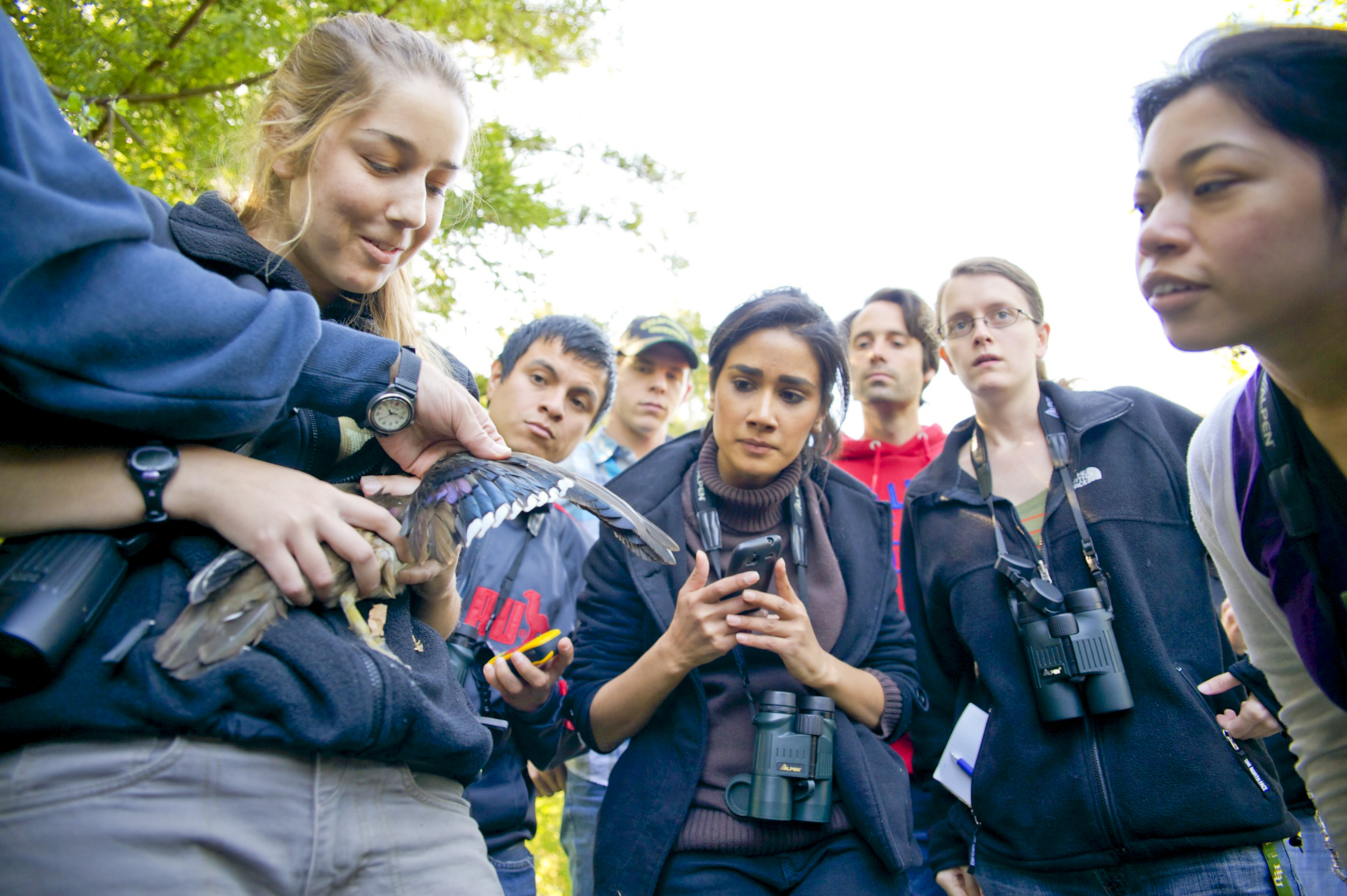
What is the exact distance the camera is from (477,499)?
5.13 ft

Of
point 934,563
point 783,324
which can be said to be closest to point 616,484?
point 783,324

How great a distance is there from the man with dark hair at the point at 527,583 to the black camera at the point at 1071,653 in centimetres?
170

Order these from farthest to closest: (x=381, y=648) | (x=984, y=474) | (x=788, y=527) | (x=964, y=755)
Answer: (x=984, y=474) → (x=788, y=527) → (x=964, y=755) → (x=381, y=648)

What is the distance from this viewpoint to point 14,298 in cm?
107

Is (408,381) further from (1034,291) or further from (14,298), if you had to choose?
(1034,291)

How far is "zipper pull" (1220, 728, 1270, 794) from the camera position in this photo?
2.41 meters

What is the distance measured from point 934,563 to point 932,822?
43.9 inches

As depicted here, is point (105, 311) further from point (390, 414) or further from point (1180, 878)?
point (1180, 878)

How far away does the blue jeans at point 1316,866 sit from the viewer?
2803 millimetres

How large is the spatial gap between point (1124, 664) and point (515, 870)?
232 centimetres

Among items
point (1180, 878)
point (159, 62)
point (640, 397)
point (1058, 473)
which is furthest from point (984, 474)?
point (159, 62)

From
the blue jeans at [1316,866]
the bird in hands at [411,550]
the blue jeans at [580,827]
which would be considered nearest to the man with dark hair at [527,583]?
the blue jeans at [580,827]

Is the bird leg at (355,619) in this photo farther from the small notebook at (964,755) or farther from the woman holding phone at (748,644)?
the small notebook at (964,755)

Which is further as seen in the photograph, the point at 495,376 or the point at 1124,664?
the point at 495,376
